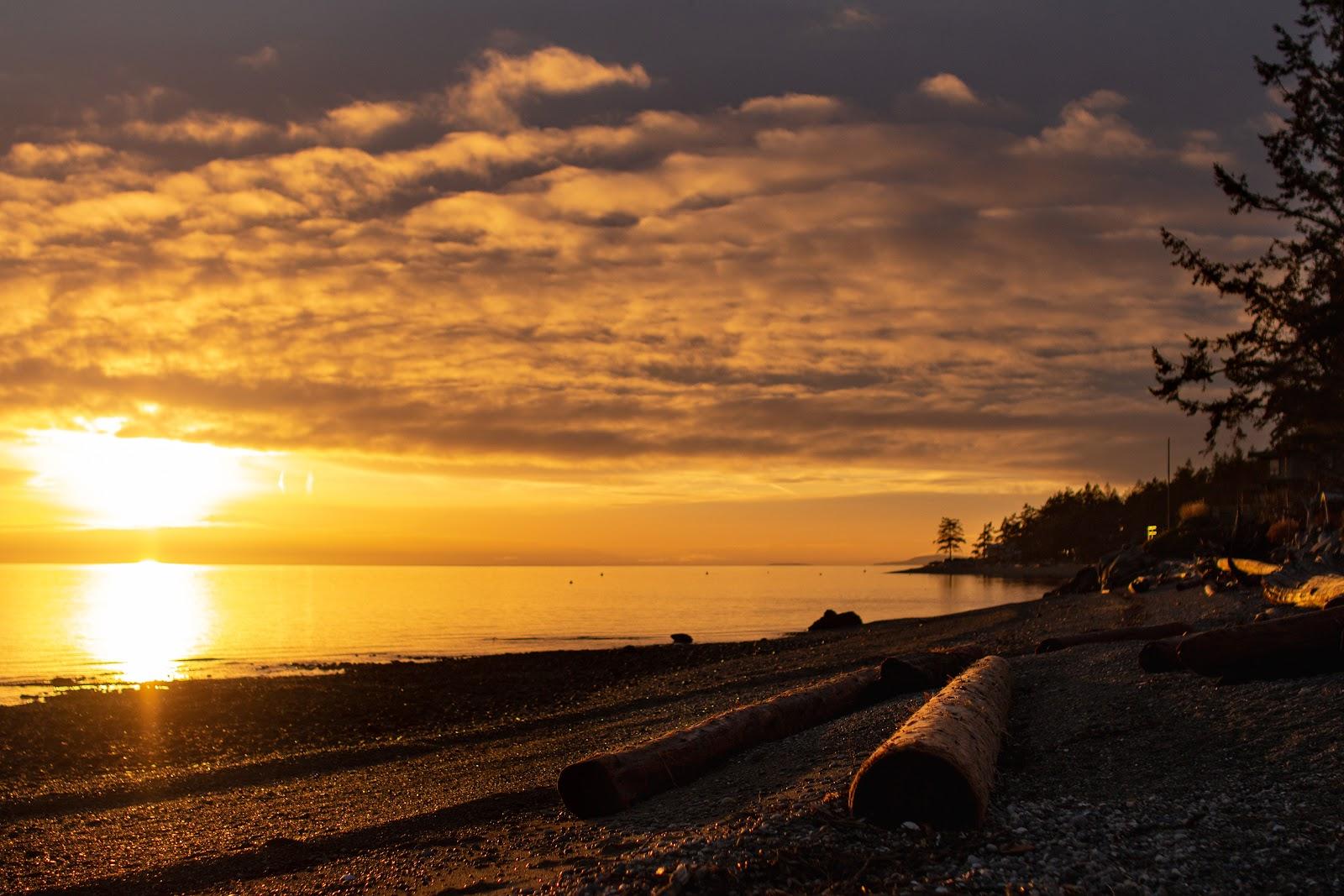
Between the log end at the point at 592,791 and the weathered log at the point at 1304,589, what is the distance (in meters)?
13.2

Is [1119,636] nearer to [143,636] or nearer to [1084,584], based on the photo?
[1084,584]

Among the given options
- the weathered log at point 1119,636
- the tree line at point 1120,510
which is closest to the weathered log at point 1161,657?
the weathered log at point 1119,636

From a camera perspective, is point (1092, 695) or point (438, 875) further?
point (1092, 695)

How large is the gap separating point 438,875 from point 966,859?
442 centimetres

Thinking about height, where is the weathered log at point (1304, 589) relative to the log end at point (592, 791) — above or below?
above

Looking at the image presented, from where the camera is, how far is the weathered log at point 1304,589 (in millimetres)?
16344

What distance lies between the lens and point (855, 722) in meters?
11.8

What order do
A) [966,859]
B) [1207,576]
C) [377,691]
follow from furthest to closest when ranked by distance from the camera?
[1207,576], [377,691], [966,859]

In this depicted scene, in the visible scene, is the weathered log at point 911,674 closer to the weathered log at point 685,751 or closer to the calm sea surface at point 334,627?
the weathered log at point 685,751

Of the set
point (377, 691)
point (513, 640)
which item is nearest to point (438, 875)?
point (377, 691)

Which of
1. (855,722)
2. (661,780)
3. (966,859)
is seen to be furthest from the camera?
(855,722)

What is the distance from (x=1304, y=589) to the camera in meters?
18.0

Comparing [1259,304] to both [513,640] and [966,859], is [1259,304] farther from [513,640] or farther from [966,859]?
[513,640]

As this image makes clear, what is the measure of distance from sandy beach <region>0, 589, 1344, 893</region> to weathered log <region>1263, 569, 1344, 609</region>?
112 centimetres
